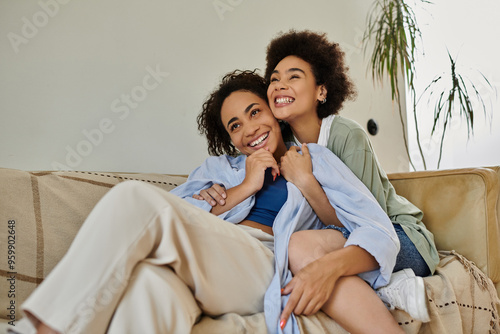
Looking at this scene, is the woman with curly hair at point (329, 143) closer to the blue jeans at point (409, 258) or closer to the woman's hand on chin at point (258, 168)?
the blue jeans at point (409, 258)

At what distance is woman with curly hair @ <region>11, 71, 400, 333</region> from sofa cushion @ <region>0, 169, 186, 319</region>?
0.33m

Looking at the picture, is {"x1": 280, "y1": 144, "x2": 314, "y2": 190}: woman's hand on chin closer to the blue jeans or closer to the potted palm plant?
the blue jeans

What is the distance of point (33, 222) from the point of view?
123 cm

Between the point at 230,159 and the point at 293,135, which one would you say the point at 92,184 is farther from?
the point at 293,135

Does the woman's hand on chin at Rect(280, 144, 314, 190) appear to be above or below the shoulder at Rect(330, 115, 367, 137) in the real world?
below

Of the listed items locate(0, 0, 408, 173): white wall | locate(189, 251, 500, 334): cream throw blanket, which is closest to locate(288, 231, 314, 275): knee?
locate(189, 251, 500, 334): cream throw blanket

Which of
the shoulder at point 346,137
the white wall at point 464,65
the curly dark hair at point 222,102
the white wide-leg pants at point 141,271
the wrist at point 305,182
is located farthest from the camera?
the white wall at point 464,65

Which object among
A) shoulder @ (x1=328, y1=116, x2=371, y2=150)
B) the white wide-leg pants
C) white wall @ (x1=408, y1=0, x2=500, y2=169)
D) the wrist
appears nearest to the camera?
the white wide-leg pants

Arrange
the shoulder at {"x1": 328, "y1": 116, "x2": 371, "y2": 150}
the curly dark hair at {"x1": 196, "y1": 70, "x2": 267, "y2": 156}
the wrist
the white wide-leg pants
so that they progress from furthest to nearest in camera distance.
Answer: the curly dark hair at {"x1": 196, "y1": 70, "x2": 267, "y2": 156} < the shoulder at {"x1": 328, "y1": 116, "x2": 371, "y2": 150} < the wrist < the white wide-leg pants

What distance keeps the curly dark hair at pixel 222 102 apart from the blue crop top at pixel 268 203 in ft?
1.16

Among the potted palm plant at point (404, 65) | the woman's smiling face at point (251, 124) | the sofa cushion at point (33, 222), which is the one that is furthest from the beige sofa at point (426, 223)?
the potted palm plant at point (404, 65)

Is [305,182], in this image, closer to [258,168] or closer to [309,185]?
[309,185]

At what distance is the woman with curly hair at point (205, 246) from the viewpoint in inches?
29.8

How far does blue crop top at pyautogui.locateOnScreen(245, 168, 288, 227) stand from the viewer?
4.63 ft
